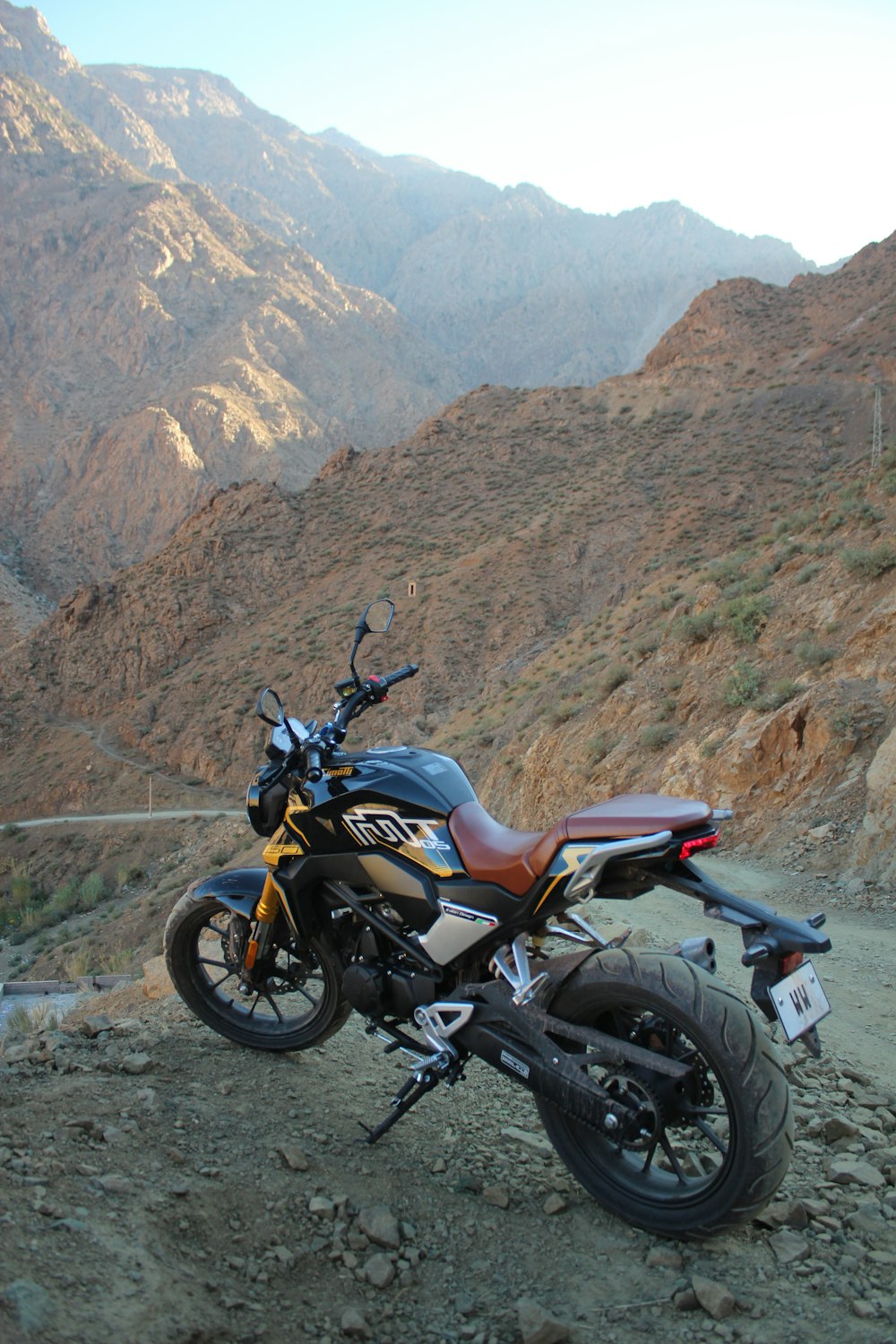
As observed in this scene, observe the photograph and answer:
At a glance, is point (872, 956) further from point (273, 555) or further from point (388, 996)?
point (273, 555)

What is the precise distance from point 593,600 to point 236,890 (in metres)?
31.2

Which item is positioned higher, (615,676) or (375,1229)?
(375,1229)

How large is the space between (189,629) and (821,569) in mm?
32813

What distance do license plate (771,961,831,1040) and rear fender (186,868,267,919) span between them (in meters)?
2.36

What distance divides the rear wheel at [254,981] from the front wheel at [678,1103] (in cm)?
130

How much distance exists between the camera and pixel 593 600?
3447 cm

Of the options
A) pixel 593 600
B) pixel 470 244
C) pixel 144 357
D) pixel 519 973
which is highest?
pixel 470 244

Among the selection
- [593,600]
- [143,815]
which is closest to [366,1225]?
[143,815]

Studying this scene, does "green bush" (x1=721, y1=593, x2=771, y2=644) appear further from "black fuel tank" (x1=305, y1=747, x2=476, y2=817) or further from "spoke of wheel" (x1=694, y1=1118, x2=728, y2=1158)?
"spoke of wheel" (x1=694, y1=1118, x2=728, y2=1158)

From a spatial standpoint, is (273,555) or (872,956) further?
(273,555)

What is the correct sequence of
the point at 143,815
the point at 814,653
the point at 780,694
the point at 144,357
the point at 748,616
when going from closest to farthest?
the point at 780,694
the point at 814,653
the point at 748,616
the point at 143,815
the point at 144,357

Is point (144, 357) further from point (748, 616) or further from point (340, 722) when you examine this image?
point (340, 722)

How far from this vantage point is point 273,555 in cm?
4272

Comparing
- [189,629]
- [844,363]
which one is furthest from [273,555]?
[844,363]
